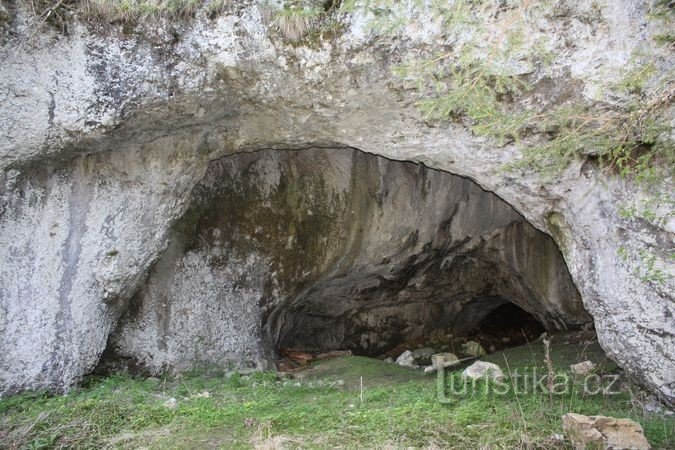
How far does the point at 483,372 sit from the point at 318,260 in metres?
2.79

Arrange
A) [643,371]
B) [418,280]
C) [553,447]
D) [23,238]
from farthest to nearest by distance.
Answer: [418,280] → [23,238] → [643,371] → [553,447]

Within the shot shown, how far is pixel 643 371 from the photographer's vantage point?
4.95m

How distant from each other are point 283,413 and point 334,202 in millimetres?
3453

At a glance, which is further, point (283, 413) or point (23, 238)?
point (23, 238)

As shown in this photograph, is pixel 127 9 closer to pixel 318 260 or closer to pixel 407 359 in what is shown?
pixel 318 260

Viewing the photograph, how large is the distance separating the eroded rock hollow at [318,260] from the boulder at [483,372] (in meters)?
2.54

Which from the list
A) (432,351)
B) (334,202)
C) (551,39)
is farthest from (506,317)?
(551,39)

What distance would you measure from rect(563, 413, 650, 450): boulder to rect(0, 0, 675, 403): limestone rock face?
46.0 inches

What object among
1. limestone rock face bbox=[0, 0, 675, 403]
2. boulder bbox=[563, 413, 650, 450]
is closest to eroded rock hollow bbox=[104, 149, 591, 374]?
limestone rock face bbox=[0, 0, 675, 403]

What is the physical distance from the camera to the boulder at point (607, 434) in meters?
3.79

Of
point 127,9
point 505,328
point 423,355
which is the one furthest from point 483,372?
point 505,328

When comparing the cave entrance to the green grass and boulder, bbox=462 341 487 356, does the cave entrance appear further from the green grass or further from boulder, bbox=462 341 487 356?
the green grass

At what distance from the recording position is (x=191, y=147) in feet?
19.6

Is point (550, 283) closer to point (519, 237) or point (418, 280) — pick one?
point (519, 237)
